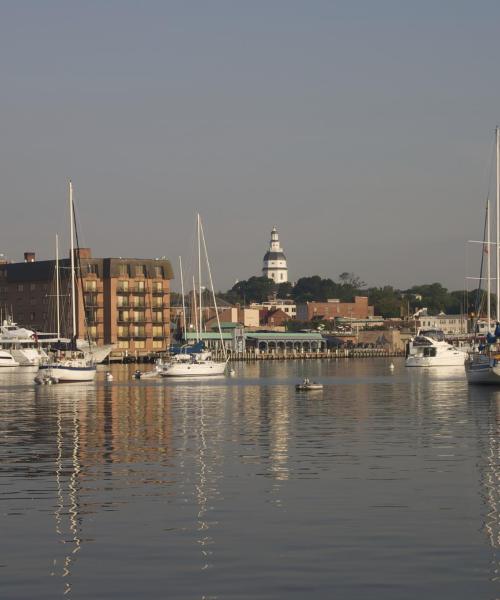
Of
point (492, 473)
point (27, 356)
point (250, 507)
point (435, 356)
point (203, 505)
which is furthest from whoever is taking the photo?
point (27, 356)

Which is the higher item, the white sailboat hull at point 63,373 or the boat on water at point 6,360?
the white sailboat hull at point 63,373

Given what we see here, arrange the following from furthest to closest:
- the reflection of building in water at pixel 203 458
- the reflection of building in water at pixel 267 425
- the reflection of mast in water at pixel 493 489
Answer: the reflection of building in water at pixel 267 425 < the reflection of building in water at pixel 203 458 < the reflection of mast in water at pixel 493 489

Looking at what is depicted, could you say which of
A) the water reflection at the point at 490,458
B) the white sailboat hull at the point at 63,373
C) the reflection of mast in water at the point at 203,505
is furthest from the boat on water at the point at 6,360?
the reflection of mast in water at the point at 203,505

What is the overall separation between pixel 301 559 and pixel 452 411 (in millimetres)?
41723

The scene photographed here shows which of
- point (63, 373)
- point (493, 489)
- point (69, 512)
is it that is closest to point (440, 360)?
point (63, 373)

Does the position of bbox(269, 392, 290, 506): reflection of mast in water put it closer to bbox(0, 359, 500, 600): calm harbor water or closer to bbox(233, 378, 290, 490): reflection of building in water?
bbox(233, 378, 290, 490): reflection of building in water

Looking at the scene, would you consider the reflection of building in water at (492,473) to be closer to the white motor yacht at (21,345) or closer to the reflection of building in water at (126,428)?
the reflection of building in water at (126,428)

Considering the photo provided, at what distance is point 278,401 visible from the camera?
76.8m

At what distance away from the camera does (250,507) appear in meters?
29.4

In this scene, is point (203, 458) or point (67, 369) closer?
point (203, 458)

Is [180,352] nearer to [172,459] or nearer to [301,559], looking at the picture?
[172,459]

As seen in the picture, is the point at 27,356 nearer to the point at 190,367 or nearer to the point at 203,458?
the point at 190,367

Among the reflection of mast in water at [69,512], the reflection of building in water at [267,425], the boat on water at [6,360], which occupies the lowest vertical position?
the boat on water at [6,360]

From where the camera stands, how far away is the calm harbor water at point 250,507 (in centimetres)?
2155
